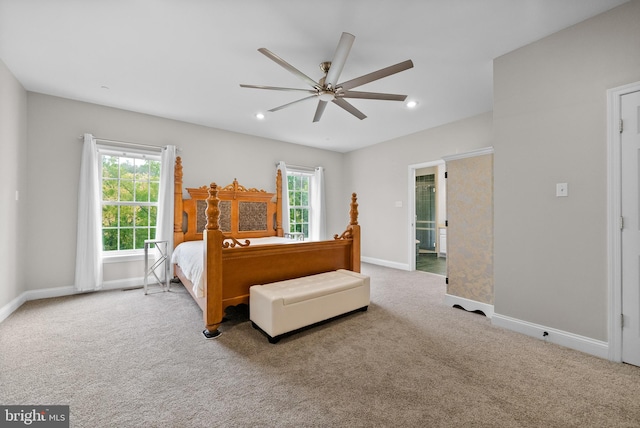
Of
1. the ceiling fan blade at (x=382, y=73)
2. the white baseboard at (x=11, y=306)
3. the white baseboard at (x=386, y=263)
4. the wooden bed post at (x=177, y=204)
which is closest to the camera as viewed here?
the ceiling fan blade at (x=382, y=73)

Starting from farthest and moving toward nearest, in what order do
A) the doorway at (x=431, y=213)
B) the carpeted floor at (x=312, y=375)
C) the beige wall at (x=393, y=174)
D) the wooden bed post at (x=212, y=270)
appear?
the doorway at (x=431, y=213)
the beige wall at (x=393, y=174)
the wooden bed post at (x=212, y=270)
the carpeted floor at (x=312, y=375)

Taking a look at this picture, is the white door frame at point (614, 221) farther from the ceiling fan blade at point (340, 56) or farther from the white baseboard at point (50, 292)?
the white baseboard at point (50, 292)

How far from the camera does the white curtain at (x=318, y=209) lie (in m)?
5.93

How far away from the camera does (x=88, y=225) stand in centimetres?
352

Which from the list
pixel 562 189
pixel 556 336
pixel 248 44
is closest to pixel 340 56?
pixel 248 44

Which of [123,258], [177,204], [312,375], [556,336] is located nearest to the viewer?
[312,375]

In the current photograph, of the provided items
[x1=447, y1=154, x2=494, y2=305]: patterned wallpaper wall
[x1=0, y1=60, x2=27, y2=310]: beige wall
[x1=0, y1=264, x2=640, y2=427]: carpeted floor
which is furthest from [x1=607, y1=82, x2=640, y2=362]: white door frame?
[x1=0, y1=60, x2=27, y2=310]: beige wall

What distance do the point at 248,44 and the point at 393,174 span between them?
380 centimetres

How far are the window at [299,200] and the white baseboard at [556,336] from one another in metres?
3.95

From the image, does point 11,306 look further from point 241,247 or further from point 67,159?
point 241,247

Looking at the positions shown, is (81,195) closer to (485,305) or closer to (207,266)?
(207,266)

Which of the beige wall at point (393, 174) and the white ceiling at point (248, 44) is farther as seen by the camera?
the beige wall at point (393, 174)

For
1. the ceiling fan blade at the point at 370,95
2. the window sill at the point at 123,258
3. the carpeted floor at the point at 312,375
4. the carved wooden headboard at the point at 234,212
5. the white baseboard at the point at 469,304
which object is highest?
the ceiling fan blade at the point at 370,95

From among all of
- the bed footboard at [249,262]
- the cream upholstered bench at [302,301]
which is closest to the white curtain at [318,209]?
the bed footboard at [249,262]
